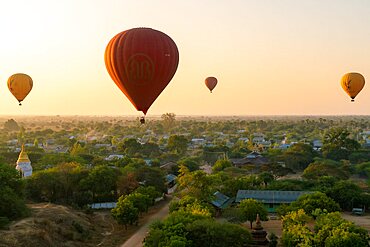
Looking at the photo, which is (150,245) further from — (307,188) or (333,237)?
(307,188)

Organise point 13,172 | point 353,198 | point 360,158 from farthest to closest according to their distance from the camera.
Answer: point 360,158 < point 353,198 < point 13,172

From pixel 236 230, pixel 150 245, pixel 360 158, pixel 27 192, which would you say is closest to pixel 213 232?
pixel 236 230

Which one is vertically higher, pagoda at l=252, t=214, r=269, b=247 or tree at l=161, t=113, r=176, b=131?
tree at l=161, t=113, r=176, b=131

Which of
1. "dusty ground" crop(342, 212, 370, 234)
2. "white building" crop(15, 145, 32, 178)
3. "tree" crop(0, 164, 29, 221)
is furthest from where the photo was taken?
"white building" crop(15, 145, 32, 178)

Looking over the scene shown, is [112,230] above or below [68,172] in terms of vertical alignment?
below

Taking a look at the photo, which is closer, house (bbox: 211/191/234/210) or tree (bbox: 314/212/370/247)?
tree (bbox: 314/212/370/247)

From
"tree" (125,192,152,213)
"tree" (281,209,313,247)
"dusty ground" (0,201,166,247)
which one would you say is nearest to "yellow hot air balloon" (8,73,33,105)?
"dusty ground" (0,201,166,247)

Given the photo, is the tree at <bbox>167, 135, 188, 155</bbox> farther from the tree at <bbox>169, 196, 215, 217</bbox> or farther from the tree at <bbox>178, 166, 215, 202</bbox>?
the tree at <bbox>169, 196, 215, 217</bbox>
